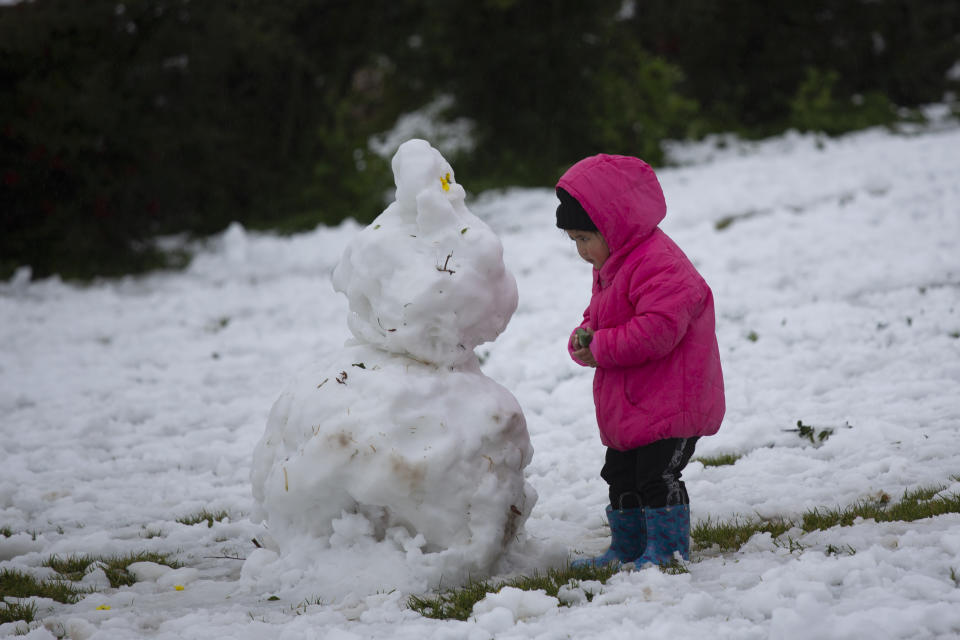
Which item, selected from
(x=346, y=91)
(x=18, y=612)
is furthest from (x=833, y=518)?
(x=346, y=91)

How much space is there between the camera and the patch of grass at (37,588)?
A: 11.5 ft

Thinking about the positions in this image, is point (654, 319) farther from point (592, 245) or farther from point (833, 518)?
point (833, 518)

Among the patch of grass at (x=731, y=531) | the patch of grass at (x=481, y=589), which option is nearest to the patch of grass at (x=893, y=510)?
the patch of grass at (x=731, y=531)

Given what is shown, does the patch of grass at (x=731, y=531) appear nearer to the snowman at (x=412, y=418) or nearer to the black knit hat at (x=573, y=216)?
the snowman at (x=412, y=418)

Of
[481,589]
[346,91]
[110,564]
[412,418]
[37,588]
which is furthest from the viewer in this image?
[346,91]

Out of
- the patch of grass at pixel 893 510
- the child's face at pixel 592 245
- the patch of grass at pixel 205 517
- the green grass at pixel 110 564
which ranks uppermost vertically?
the child's face at pixel 592 245

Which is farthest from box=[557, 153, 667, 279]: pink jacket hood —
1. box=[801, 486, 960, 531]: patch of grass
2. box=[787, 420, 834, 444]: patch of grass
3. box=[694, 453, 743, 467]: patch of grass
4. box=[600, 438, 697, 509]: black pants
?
box=[787, 420, 834, 444]: patch of grass

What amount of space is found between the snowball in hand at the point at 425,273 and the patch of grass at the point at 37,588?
149cm

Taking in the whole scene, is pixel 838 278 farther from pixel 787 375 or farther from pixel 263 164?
pixel 263 164

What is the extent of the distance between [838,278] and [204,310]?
5933 millimetres

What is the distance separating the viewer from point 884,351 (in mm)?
5906

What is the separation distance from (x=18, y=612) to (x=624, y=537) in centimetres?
222

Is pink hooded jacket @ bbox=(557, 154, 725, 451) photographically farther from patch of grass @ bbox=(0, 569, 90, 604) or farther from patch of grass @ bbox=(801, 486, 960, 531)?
patch of grass @ bbox=(0, 569, 90, 604)

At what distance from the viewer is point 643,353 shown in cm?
330
